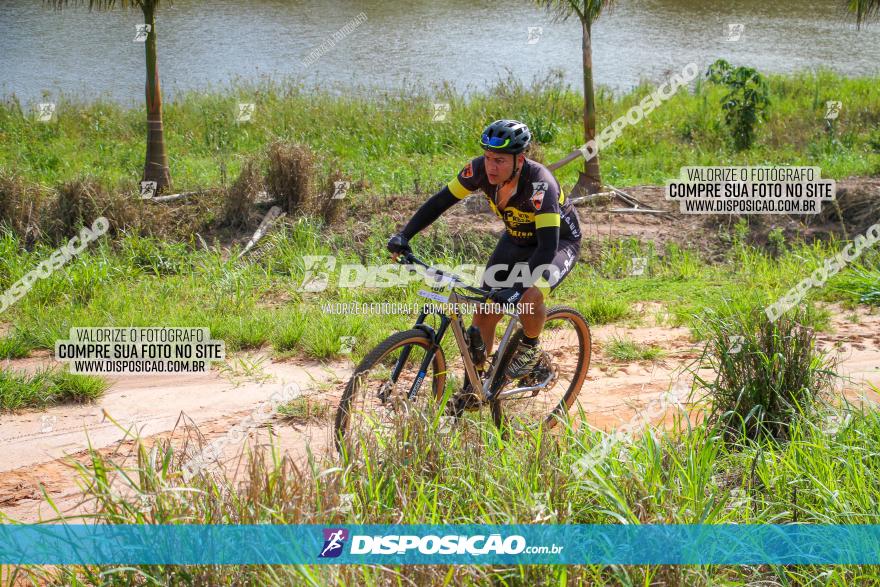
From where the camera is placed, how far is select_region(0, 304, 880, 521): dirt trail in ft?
17.5

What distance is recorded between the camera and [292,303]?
8.40 m

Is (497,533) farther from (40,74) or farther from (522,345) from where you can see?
(40,74)

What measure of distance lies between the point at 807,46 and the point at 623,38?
4.71 meters

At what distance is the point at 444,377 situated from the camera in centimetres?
544

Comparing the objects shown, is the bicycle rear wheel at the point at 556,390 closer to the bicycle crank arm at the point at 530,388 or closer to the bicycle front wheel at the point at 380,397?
the bicycle crank arm at the point at 530,388

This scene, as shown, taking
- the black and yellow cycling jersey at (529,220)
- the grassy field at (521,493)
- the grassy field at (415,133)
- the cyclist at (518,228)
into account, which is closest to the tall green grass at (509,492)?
the grassy field at (521,493)

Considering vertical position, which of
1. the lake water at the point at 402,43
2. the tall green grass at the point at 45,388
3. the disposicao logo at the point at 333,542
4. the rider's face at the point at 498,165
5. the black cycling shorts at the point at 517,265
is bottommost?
the tall green grass at the point at 45,388

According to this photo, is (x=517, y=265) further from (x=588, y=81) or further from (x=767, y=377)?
(x=588, y=81)

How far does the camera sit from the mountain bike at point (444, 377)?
486 centimetres

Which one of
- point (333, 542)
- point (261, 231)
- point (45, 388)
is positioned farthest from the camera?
point (261, 231)

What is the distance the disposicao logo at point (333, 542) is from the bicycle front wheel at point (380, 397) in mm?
536

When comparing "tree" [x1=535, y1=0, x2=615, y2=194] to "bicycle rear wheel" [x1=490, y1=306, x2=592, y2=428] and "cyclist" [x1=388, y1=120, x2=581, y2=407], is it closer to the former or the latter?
"bicycle rear wheel" [x1=490, y1=306, x2=592, y2=428]

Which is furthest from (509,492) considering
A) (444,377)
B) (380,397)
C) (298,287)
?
(298,287)

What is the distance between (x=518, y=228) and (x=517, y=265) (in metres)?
0.24
